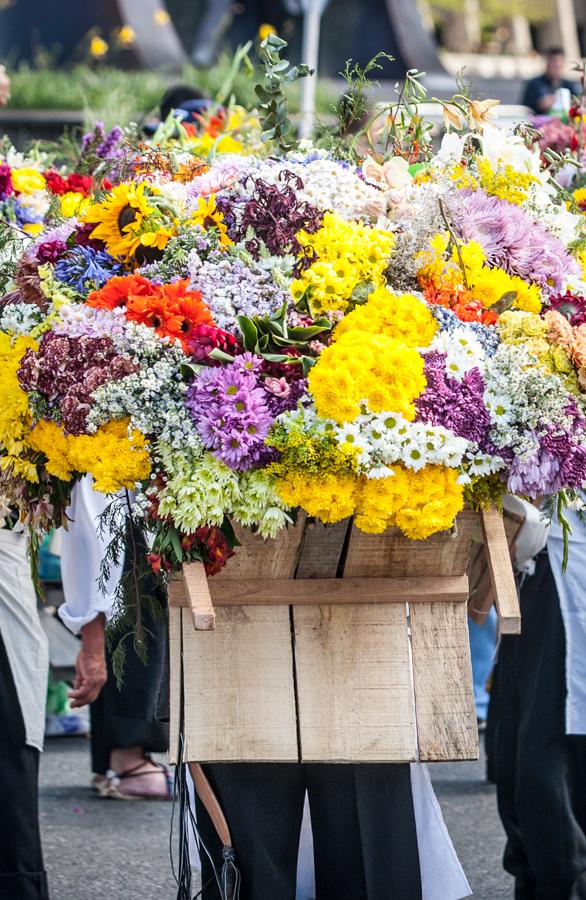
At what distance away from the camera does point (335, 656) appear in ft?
9.61

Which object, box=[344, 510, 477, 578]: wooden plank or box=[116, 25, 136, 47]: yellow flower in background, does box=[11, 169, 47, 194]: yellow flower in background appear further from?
box=[116, 25, 136, 47]: yellow flower in background

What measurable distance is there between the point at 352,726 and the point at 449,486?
1.90 feet

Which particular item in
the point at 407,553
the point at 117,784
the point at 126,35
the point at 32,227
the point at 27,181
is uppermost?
the point at 126,35

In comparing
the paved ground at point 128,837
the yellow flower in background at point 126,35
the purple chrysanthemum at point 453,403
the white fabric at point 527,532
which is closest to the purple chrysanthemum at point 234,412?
the purple chrysanthemum at point 453,403

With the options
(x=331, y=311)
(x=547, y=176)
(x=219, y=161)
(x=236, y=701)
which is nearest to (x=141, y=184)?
(x=219, y=161)

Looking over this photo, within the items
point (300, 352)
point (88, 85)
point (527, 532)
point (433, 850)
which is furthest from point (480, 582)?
point (88, 85)

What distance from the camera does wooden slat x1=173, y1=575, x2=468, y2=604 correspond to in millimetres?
2912

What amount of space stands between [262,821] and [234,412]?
1023 mm

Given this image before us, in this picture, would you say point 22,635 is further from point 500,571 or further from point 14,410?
point 500,571

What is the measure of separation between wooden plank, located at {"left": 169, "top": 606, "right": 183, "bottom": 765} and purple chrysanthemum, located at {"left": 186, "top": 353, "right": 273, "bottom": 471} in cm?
47

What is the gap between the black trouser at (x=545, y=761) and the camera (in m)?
3.89

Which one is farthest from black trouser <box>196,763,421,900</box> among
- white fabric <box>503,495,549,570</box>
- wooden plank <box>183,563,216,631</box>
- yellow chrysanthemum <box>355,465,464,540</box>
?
white fabric <box>503,495,549,570</box>

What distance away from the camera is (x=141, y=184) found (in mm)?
3047

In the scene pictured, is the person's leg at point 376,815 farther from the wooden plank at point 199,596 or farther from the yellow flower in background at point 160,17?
the yellow flower in background at point 160,17
